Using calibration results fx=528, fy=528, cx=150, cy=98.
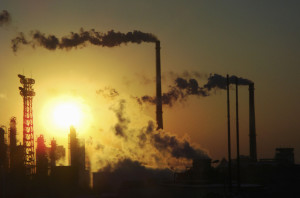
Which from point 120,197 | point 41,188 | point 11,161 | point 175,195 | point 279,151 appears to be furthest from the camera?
point 279,151

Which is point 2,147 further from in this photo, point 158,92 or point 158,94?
point 158,92

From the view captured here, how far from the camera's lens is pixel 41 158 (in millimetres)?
110438

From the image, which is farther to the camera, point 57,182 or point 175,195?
point 57,182

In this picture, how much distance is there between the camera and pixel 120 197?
8712cm

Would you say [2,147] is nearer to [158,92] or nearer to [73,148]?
[73,148]

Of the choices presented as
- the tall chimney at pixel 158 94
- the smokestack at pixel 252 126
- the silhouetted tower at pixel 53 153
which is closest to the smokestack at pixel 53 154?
the silhouetted tower at pixel 53 153

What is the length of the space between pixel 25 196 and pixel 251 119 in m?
49.6

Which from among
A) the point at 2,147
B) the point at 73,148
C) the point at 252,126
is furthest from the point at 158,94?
the point at 2,147

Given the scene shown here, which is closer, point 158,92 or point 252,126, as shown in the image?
point 158,92

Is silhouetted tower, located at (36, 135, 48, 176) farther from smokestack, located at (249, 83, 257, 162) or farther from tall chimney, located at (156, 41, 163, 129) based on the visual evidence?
smokestack, located at (249, 83, 257, 162)

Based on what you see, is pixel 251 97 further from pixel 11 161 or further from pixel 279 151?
pixel 11 161

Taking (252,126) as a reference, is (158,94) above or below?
above

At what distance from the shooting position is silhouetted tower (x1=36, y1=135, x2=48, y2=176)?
10675cm

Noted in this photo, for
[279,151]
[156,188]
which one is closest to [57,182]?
[156,188]
